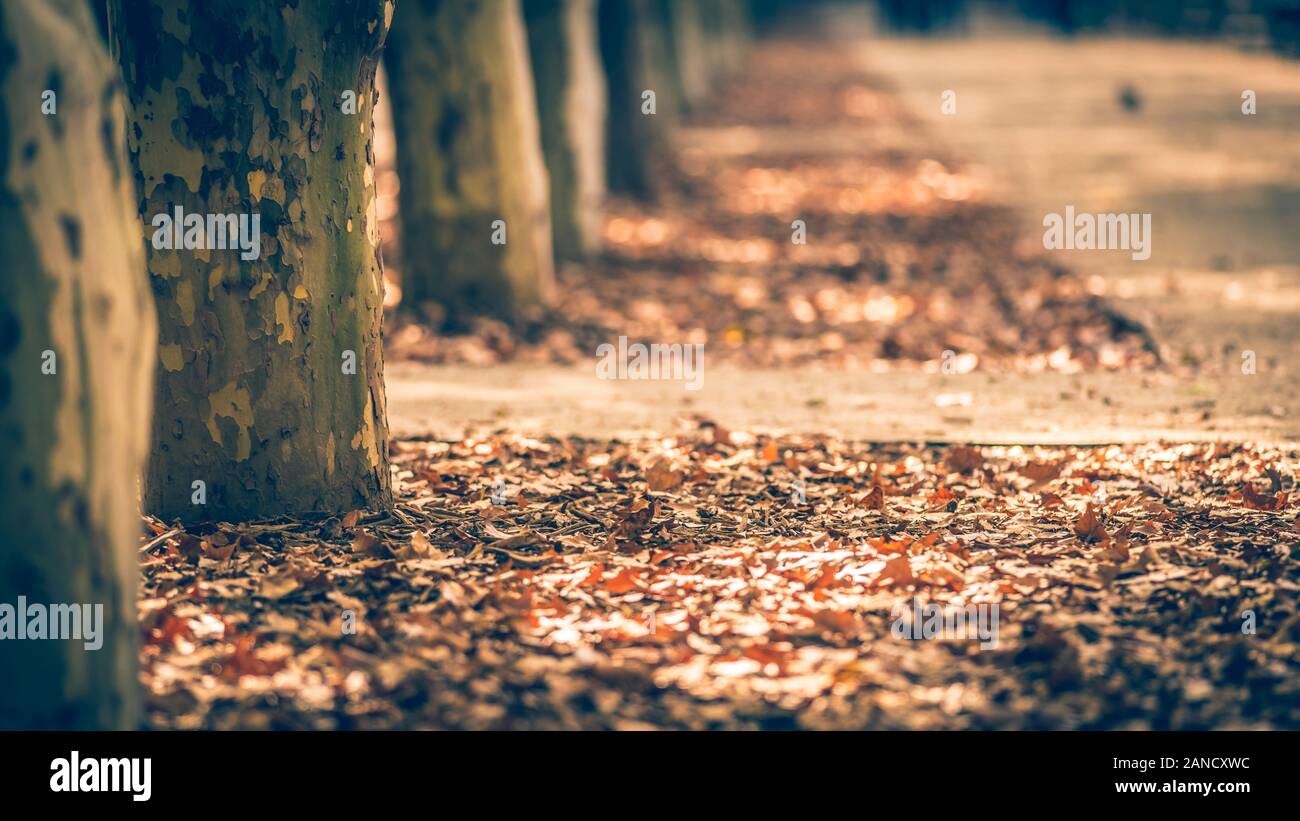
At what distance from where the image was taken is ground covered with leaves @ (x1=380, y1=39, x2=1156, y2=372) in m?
9.73

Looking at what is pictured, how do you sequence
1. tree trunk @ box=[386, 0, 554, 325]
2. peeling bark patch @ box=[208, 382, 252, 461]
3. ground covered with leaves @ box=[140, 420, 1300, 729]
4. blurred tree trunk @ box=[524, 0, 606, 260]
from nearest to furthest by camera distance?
ground covered with leaves @ box=[140, 420, 1300, 729] → peeling bark patch @ box=[208, 382, 252, 461] → tree trunk @ box=[386, 0, 554, 325] → blurred tree trunk @ box=[524, 0, 606, 260]

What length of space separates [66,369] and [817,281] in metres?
9.37

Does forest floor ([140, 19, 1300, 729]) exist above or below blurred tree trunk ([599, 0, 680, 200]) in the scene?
below

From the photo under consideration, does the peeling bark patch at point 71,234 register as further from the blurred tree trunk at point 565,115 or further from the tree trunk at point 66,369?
the blurred tree trunk at point 565,115

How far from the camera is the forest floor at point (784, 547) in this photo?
4.47m

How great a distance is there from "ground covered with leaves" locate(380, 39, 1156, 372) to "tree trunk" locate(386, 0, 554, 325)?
319mm

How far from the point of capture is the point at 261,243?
18.3ft

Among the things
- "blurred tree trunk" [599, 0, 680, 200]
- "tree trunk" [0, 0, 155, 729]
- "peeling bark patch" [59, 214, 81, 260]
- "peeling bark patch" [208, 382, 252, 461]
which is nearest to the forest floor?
"peeling bark patch" [208, 382, 252, 461]

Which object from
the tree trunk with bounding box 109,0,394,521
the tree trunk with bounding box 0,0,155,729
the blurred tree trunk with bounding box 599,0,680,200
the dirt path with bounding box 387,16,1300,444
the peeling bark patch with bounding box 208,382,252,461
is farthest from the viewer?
the blurred tree trunk with bounding box 599,0,680,200

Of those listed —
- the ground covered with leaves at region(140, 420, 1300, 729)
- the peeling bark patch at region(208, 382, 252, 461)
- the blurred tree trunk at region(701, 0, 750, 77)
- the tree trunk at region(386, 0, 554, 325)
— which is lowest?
the ground covered with leaves at region(140, 420, 1300, 729)

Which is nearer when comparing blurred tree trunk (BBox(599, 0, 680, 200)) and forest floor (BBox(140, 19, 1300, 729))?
forest floor (BBox(140, 19, 1300, 729))

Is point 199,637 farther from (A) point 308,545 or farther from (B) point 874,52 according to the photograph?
(B) point 874,52

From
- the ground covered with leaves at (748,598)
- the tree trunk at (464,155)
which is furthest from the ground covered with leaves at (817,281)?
the ground covered with leaves at (748,598)

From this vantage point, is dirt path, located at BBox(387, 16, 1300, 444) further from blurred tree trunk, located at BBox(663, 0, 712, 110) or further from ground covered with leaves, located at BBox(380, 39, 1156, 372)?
blurred tree trunk, located at BBox(663, 0, 712, 110)
